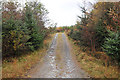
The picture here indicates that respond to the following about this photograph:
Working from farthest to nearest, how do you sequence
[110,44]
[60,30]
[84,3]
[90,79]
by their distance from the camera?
[60,30] → [84,3] → [110,44] → [90,79]

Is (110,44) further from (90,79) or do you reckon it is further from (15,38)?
(15,38)

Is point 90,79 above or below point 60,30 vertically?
below

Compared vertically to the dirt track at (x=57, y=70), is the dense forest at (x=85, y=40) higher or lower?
higher

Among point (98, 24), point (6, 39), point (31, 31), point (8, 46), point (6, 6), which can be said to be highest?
point (6, 6)

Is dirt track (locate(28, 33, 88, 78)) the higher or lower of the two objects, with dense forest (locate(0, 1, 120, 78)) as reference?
lower

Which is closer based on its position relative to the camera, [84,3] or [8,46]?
[8,46]

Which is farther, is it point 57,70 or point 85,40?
point 85,40

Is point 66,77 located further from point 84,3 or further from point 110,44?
point 84,3

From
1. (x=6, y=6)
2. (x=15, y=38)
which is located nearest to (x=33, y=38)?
(x=15, y=38)

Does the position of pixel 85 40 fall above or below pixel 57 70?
above

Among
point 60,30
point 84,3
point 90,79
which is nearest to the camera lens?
point 90,79

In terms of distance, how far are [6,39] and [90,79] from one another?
26.2ft

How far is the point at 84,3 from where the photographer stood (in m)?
16.1

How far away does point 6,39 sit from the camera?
1020 cm
